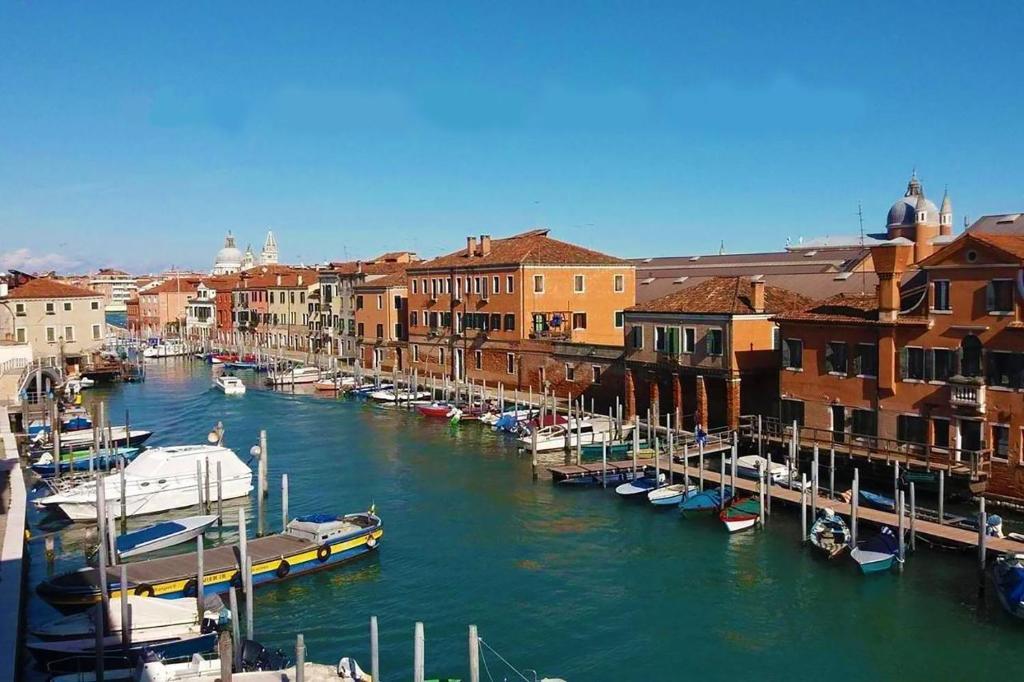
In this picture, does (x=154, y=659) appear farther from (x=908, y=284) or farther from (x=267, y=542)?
(x=908, y=284)

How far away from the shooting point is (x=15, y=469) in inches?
1070

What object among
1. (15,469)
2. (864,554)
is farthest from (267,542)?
(864,554)

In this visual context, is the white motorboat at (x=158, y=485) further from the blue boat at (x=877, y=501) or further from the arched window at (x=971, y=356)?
the arched window at (x=971, y=356)

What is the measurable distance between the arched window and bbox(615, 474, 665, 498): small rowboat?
30.7 ft

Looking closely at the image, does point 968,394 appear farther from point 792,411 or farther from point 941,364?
point 792,411

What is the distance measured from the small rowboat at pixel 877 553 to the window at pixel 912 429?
5.68m

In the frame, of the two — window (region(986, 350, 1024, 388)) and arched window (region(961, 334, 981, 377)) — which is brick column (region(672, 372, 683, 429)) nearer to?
arched window (region(961, 334, 981, 377))

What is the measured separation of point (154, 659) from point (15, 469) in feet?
46.5

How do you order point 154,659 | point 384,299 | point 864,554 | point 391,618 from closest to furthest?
point 154,659 < point 391,618 < point 864,554 < point 384,299

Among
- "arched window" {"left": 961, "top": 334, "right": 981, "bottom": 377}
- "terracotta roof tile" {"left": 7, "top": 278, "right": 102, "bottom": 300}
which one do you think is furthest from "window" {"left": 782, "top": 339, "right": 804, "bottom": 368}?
"terracotta roof tile" {"left": 7, "top": 278, "right": 102, "bottom": 300}

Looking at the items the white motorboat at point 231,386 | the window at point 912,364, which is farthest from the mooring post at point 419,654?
the white motorboat at point 231,386

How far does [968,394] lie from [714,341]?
10273 millimetres

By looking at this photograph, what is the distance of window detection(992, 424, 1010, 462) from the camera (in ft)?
84.0

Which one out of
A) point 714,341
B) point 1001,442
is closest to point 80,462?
point 714,341
